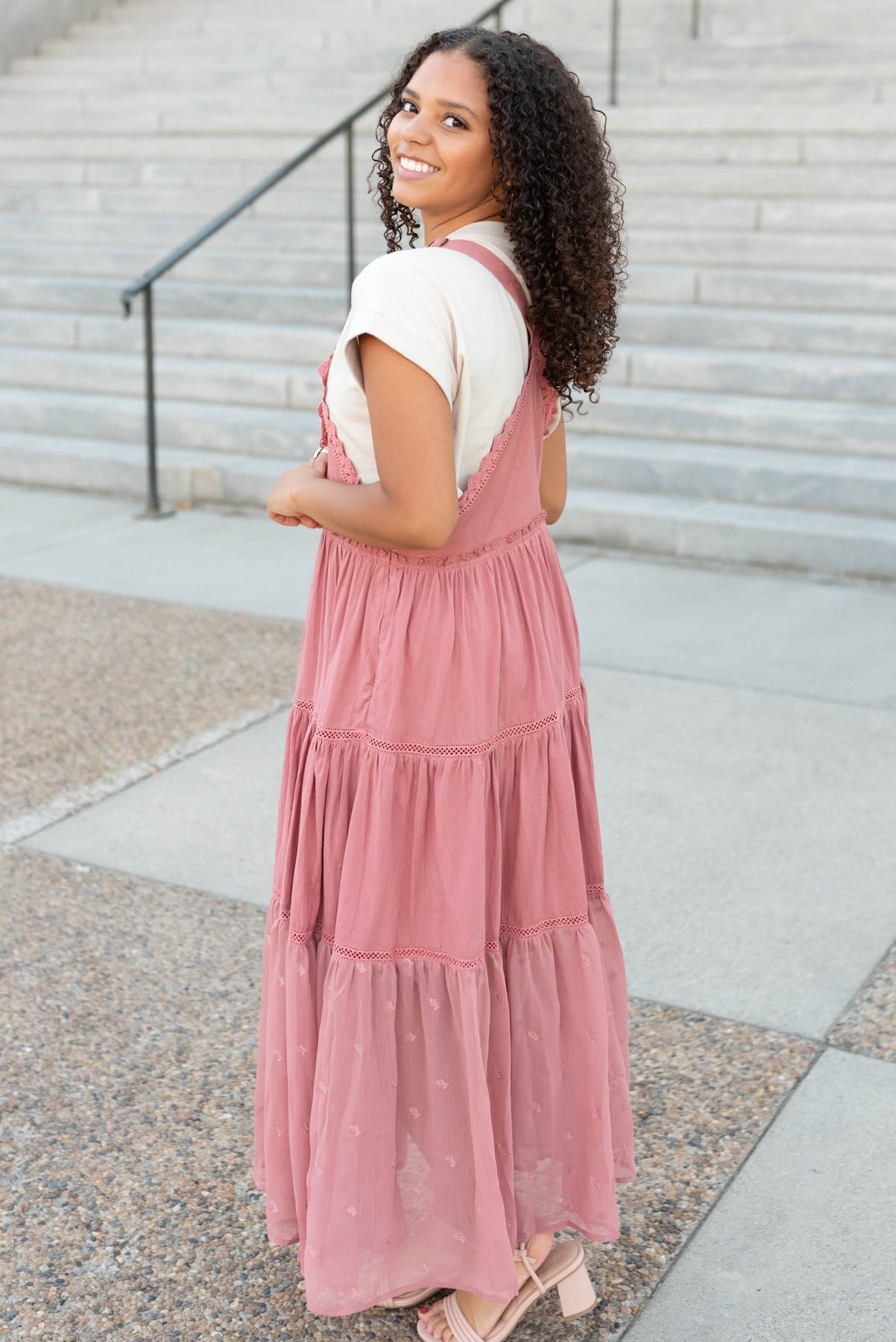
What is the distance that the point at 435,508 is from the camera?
1.97m

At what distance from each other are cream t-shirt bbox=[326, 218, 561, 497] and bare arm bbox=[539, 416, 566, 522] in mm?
333

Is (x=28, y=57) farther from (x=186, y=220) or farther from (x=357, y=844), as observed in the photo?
(x=357, y=844)

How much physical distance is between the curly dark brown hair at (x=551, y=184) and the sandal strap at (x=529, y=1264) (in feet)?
4.30

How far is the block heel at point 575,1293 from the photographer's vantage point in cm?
243

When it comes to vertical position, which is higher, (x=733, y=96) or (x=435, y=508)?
(x=733, y=96)

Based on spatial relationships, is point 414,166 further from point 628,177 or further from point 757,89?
point 757,89

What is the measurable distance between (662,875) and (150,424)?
4378 millimetres

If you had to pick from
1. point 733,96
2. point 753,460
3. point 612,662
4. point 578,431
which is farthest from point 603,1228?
point 733,96

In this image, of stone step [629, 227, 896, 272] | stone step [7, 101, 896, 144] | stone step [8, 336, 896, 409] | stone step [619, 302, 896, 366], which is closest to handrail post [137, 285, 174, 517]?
stone step [8, 336, 896, 409]

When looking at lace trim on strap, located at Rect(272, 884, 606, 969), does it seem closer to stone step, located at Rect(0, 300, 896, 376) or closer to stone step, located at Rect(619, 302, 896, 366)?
stone step, located at Rect(619, 302, 896, 366)

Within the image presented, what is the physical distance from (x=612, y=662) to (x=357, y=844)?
3.42 metres

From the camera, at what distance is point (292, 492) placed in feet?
6.88

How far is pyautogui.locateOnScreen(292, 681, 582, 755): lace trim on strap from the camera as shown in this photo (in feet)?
7.04

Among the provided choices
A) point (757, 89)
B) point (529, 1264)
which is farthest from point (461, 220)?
point (757, 89)
